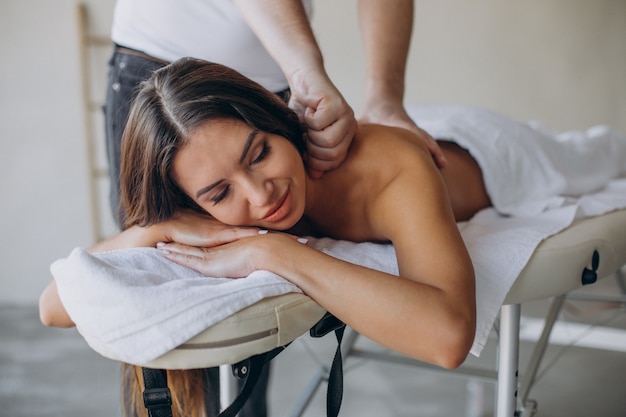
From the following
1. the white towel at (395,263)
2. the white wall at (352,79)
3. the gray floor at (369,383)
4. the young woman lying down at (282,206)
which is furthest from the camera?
the white wall at (352,79)

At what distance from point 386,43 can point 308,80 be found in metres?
0.41

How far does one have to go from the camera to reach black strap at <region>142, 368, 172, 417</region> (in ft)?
2.85

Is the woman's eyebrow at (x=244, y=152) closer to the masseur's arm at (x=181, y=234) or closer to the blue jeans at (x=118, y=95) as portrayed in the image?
the masseur's arm at (x=181, y=234)

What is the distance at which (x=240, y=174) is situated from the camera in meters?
1.04

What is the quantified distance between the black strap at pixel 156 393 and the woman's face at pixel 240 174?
0.30m

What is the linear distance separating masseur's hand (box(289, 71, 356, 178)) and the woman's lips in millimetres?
126

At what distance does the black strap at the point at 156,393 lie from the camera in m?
0.87

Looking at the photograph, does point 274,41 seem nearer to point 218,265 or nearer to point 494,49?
point 218,265

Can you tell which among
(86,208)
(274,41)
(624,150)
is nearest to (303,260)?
(274,41)

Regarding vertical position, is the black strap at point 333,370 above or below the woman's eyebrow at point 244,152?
below

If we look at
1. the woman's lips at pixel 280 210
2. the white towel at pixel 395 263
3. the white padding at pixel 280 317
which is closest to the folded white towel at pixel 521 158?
the white towel at pixel 395 263

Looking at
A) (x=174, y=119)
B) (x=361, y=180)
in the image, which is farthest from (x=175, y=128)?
(x=361, y=180)

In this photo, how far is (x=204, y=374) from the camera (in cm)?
104

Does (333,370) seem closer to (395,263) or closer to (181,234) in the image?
(395,263)
